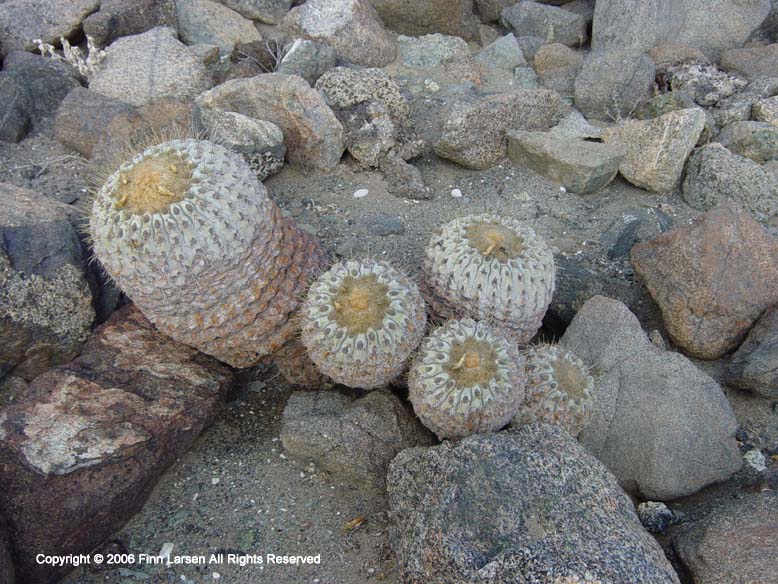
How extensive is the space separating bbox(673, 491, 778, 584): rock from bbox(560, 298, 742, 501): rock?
0.32m

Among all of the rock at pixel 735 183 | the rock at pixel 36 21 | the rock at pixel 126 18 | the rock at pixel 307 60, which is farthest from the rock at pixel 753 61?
the rock at pixel 36 21

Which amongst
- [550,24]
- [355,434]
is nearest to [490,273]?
[355,434]

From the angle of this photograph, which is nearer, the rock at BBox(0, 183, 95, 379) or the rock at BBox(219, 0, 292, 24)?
the rock at BBox(0, 183, 95, 379)

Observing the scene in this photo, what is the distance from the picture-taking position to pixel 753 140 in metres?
4.86

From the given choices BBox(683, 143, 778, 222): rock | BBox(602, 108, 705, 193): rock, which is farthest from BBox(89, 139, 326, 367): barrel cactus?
BBox(683, 143, 778, 222): rock

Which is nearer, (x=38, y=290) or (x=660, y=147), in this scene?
(x=38, y=290)

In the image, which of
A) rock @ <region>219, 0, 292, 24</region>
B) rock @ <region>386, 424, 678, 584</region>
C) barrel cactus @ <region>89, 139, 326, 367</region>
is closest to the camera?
rock @ <region>386, 424, 678, 584</region>

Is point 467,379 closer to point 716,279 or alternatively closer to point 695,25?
point 716,279

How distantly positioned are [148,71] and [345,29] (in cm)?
173

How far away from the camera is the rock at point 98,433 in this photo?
2.71 meters

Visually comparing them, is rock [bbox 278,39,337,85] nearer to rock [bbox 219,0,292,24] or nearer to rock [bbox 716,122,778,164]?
rock [bbox 219,0,292,24]

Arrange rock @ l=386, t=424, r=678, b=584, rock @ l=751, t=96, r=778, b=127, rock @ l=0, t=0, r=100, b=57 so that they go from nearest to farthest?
rock @ l=386, t=424, r=678, b=584
rock @ l=751, t=96, r=778, b=127
rock @ l=0, t=0, r=100, b=57

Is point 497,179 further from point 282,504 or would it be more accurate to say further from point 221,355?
point 282,504

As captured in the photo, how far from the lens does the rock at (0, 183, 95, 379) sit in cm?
323
